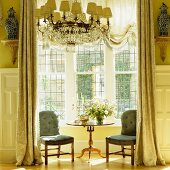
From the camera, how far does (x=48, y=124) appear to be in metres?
7.50

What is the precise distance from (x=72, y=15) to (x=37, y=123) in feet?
7.92

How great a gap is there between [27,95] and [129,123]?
6.63 feet

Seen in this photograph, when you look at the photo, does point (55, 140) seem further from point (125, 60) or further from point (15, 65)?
point (125, 60)

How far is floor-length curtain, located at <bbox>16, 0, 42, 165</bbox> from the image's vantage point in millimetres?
7086

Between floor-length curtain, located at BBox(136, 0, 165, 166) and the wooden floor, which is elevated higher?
floor-length curtain, located at BBox(136, 0, 165, 166)

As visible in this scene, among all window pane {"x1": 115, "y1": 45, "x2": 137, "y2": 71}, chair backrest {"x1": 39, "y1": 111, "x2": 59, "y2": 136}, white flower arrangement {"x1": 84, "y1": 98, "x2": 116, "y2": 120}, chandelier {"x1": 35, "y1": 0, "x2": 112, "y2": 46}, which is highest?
chandelier {"x1": 35, "y1": 0, "x2": 112, "y2": 46}

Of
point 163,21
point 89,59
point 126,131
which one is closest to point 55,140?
point 126,131

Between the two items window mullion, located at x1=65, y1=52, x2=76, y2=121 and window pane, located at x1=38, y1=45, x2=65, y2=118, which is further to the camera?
window pane, located at x1=38, y1=45, x2=65, y2=118

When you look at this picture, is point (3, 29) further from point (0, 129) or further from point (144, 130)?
point (144, 130)

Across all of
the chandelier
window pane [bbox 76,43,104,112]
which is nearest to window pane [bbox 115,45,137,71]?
window pane [bbox 76,43,104,112]

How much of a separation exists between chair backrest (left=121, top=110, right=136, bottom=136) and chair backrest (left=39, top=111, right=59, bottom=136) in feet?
4.29

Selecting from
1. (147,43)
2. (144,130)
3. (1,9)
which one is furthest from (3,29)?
(144,130)

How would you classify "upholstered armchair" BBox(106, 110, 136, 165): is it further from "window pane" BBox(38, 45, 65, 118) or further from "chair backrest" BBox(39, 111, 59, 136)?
"window pane" BBox(38, 45, 65, 118)

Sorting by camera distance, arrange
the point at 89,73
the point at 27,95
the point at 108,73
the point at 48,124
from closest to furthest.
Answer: the point at 27,95 < the point at 48,124 < the point at 108,73 < the point at 89,73
